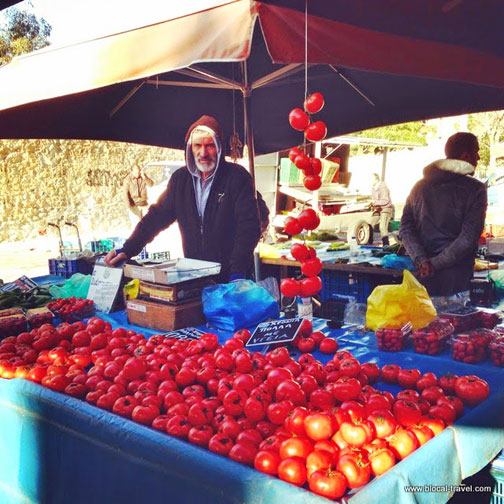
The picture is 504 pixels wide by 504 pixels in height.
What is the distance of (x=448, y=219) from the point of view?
12.4 feet

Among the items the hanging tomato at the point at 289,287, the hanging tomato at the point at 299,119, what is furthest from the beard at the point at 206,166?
the hanging tomato at the point at 289,287

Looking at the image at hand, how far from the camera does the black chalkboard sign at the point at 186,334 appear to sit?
8.86ft

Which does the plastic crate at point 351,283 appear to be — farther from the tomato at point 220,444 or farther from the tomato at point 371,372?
the tomato at point 220,444

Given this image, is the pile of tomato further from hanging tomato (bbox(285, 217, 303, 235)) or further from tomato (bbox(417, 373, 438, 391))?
hanging tomato (bbox(285, 217, 303, 235))

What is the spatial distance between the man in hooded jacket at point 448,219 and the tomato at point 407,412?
235 centimetres

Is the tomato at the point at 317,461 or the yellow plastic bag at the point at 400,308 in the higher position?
the yellow plastic bag at the point at 400,308

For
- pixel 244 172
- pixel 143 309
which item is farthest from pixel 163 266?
pixel 244 172

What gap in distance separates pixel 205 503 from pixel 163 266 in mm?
1864

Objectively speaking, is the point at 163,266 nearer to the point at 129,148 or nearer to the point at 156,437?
the point at 156,437

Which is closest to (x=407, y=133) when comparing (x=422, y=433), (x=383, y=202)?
(x=383, y=202)

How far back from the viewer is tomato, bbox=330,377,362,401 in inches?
68.6

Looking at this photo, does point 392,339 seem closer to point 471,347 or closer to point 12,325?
point 471,347

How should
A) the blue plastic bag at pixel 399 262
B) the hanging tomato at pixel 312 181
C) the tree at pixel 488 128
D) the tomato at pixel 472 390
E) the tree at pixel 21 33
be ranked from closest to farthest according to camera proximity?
the tomato at pixel 472 390 < the hanging tomato at pixel 312 181 < the blue plastic bag at pixel 399 262 < the tree at pixel 21 33 < the tree at pixel 488 128

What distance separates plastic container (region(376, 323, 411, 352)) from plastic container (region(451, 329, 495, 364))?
24 cm
